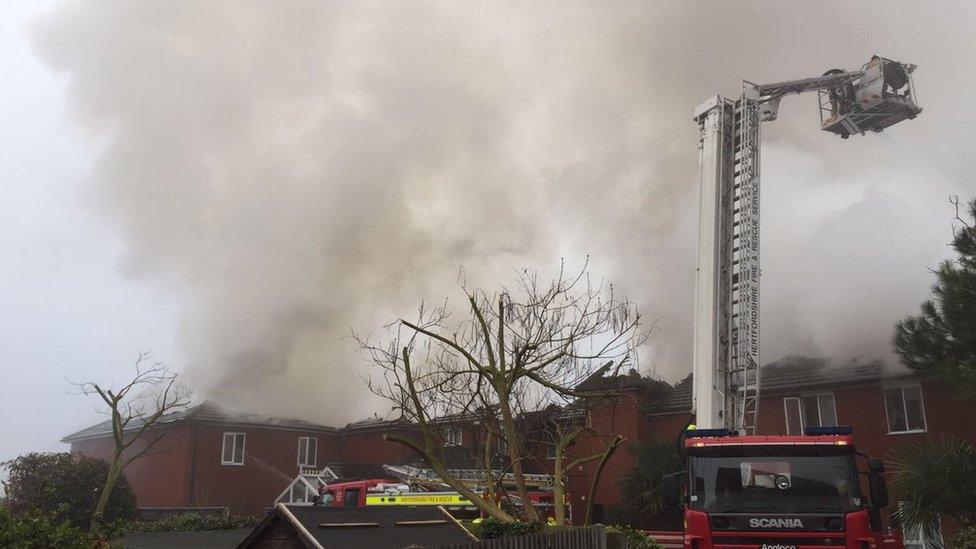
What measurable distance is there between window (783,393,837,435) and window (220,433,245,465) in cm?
2094

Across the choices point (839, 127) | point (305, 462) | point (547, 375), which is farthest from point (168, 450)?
point (839, 127)

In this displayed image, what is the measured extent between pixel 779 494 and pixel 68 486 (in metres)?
21.0

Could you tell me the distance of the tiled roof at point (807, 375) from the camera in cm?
1970

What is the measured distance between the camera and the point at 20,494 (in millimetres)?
22234

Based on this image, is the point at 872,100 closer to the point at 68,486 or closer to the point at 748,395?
the point at 748,395

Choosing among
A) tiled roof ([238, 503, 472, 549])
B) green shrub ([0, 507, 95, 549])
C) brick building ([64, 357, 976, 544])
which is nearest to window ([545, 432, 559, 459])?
brick building ([64, 357, 976, 544])

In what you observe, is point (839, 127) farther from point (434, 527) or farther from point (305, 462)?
point (305, 462)

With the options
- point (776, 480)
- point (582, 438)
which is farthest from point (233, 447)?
point (776, 480)

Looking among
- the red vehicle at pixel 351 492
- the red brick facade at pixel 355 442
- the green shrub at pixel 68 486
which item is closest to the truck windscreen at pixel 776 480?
the red brick facade at pixel 355 442

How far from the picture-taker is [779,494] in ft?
29.4

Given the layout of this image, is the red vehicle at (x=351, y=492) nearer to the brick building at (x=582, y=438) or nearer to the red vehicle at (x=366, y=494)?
the red vehicle at (x=366, y=494)

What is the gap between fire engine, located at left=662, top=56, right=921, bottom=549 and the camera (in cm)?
877

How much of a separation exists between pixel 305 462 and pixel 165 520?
32.7 ft

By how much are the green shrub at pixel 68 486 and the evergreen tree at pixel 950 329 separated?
69.3ft
